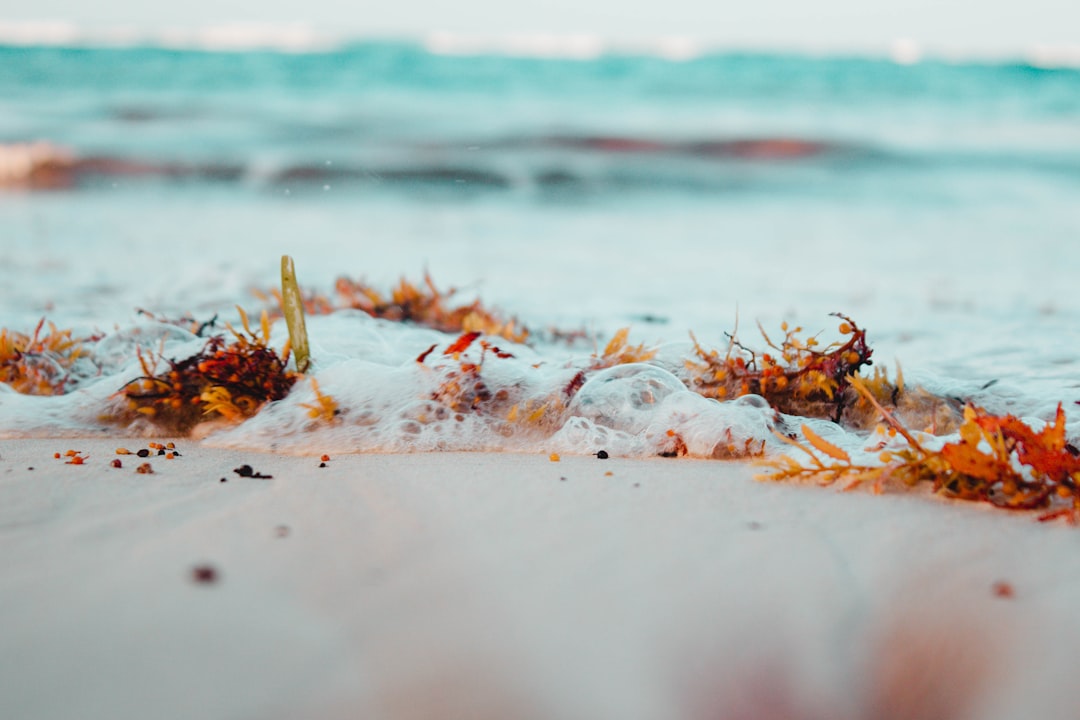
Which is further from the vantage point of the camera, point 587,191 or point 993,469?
point 587,191

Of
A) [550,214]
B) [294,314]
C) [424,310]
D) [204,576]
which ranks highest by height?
[294,314]

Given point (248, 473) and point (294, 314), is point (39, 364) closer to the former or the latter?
point (294, 314)

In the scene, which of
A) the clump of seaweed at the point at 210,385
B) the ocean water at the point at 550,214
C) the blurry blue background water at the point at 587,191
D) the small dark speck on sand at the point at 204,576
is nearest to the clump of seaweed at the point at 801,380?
the ocean water at the point at 550,214

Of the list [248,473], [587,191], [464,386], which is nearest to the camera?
[248,473]

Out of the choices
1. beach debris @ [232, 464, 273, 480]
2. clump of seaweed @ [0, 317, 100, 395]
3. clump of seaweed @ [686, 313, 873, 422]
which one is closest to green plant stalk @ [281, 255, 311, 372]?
beach debris @ [232, 464, 273, 480]

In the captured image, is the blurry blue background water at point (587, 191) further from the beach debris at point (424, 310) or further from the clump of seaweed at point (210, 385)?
the clump of seaweed at point (210, 385)

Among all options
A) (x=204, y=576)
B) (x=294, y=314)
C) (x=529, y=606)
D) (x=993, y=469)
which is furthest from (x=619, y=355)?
(x=204, y=576)
